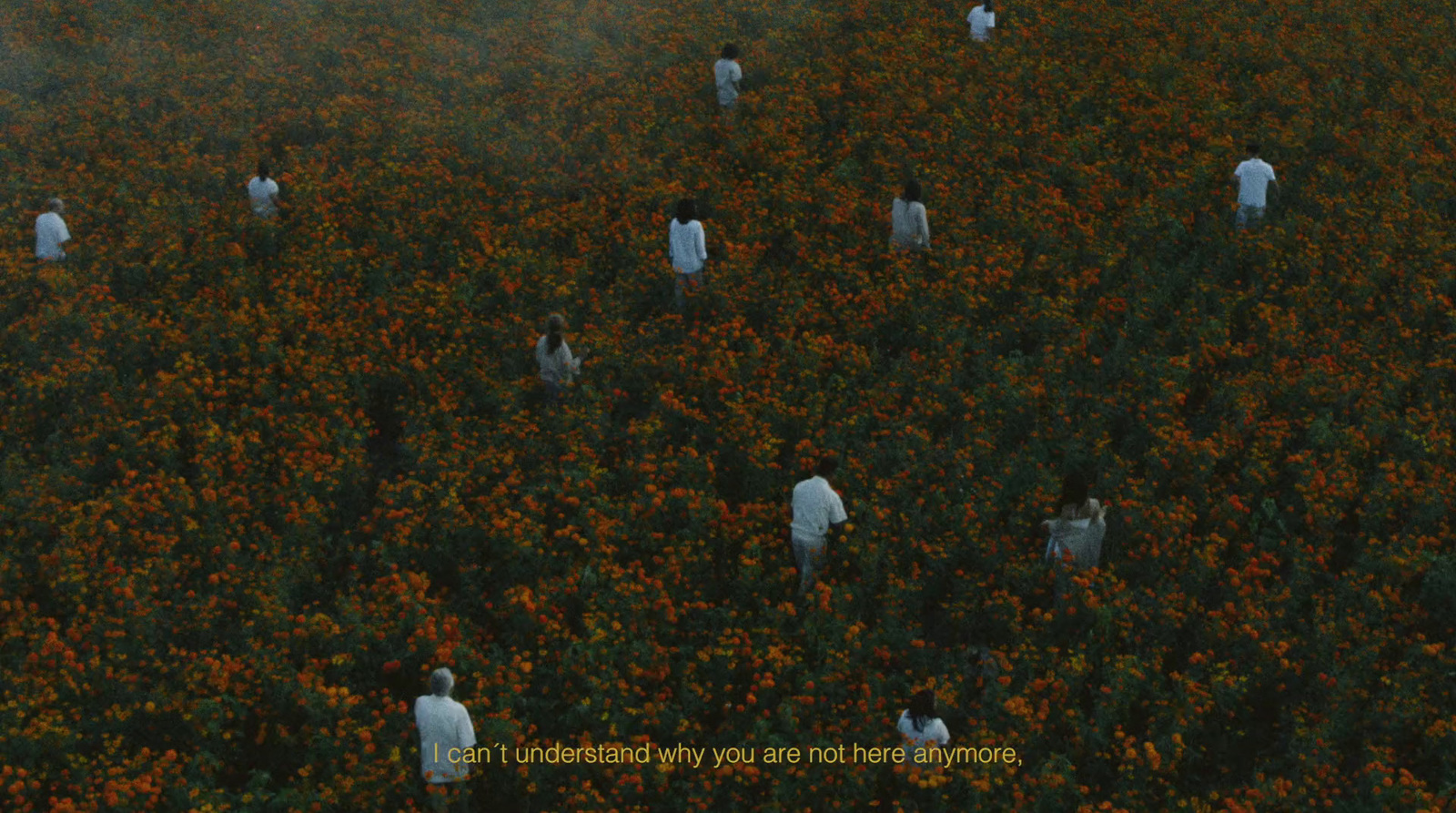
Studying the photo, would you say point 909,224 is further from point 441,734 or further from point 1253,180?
point 441,734

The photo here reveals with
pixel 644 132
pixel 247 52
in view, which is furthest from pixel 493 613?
→ pixel 247 52

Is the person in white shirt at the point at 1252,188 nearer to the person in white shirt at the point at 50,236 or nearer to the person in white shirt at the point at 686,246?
the person in white shirt at the point at 686,246

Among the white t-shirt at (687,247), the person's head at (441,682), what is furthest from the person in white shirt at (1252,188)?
the person's head at (441,682)

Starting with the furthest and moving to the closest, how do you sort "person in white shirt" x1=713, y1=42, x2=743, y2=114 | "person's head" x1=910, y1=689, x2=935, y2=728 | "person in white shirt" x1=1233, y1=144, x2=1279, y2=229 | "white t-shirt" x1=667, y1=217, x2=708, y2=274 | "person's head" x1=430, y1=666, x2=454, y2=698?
"person in white shirt" x1=713, y1=42, x2=743, y2=114 < "person in white shirt" x1=1233, y1=144, x2=1279, y2=229 < "white t-shirt" x1=667, y1=217, x2=708, y2=274 < "person's head" x1=910, y1=689, x2=935, y2=728 < "person's head" x1=430, y1=666, x2=454, y2=698

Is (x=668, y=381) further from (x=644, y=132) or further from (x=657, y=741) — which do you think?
(x=644, y=132)

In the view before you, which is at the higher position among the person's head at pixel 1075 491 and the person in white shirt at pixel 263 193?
the person in white shirt at pixel 263 193

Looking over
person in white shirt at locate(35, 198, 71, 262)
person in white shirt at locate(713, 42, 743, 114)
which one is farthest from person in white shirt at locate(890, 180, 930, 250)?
person in white shirt at locate(35, 198, 71, 262)

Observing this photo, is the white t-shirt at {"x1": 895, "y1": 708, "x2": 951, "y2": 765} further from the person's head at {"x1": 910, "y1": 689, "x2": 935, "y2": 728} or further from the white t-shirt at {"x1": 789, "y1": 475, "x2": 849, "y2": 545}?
the white t-shirt at {"x1": 789, "y1": 475, "x2": 849, "y2": 545}
